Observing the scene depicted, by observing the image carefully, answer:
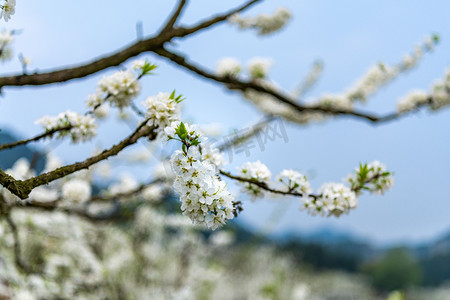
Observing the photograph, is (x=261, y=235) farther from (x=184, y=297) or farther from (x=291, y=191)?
(x=291, y=191)

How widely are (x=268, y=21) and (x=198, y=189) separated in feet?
11.9

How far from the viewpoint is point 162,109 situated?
1.36 meters

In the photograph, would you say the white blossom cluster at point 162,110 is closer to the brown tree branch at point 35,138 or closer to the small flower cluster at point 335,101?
the brown tree branch at point 35,138

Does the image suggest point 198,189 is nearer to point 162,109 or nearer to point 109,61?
point 162,109

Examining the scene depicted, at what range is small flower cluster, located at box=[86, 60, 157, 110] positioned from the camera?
1691 millimetres

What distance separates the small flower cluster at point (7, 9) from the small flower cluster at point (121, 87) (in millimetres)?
510

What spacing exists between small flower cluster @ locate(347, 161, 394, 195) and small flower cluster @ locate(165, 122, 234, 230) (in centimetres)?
77

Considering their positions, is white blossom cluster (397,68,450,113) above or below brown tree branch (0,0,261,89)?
above

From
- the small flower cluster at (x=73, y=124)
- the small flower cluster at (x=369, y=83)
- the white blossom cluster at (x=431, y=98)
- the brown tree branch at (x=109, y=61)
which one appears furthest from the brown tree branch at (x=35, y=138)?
the small flower cluster at (x=369, y=83)

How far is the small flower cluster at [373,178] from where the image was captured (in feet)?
5.48

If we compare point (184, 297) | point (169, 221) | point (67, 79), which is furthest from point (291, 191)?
point (169, 221)

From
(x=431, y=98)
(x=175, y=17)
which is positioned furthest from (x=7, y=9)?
(x=431, y=98)

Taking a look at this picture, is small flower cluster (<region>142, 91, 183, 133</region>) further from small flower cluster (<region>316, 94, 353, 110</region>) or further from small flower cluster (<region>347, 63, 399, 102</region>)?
small flower cluster (<region>347, 63, 399, 102</region>)

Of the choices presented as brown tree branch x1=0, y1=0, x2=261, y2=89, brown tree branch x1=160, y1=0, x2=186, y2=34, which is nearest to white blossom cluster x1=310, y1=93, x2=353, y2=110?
brown tree branch x1=0, y1=0, x2=261, y2=89
